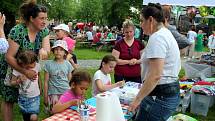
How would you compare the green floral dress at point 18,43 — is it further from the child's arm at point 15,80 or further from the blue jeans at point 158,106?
the blue jeans at point 158,106

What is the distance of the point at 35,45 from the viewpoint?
10.8ft

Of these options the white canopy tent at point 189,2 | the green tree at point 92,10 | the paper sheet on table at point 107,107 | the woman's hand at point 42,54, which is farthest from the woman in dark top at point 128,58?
the green tree at point 92,10

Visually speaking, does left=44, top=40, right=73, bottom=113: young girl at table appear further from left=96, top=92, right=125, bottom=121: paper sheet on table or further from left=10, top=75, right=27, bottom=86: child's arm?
left=96, top=92, right=125, bottom=121: paper sheet on table

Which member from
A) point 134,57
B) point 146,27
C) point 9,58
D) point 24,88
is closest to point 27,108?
point 24,88

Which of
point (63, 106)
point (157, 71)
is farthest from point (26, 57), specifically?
point (157, 71)

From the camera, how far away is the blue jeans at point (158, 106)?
8.39ft

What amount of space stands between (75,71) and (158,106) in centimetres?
108

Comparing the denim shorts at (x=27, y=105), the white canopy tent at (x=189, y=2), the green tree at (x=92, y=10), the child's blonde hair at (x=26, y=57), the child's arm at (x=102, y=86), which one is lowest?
the denim shorts at (x=27, y=105)

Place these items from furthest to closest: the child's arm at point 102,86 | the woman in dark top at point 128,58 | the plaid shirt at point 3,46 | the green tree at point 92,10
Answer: the green tree at point 92,10 < the woman in dark top at point 128,58 < the child's arm at point 102,86 < the plaid shirt at point 3,46

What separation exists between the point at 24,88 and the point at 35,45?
45 cm

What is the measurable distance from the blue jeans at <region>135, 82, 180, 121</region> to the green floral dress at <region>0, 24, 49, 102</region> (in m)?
1.30

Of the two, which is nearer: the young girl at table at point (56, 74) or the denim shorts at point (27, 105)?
the denim shorts at point (27, 105)

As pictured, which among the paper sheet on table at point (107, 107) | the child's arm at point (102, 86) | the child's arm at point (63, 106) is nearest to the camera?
the paper sheet on table at point (107, 107)

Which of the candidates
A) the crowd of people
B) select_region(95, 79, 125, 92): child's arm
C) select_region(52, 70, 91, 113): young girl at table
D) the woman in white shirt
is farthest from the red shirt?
the woman in white shirt
